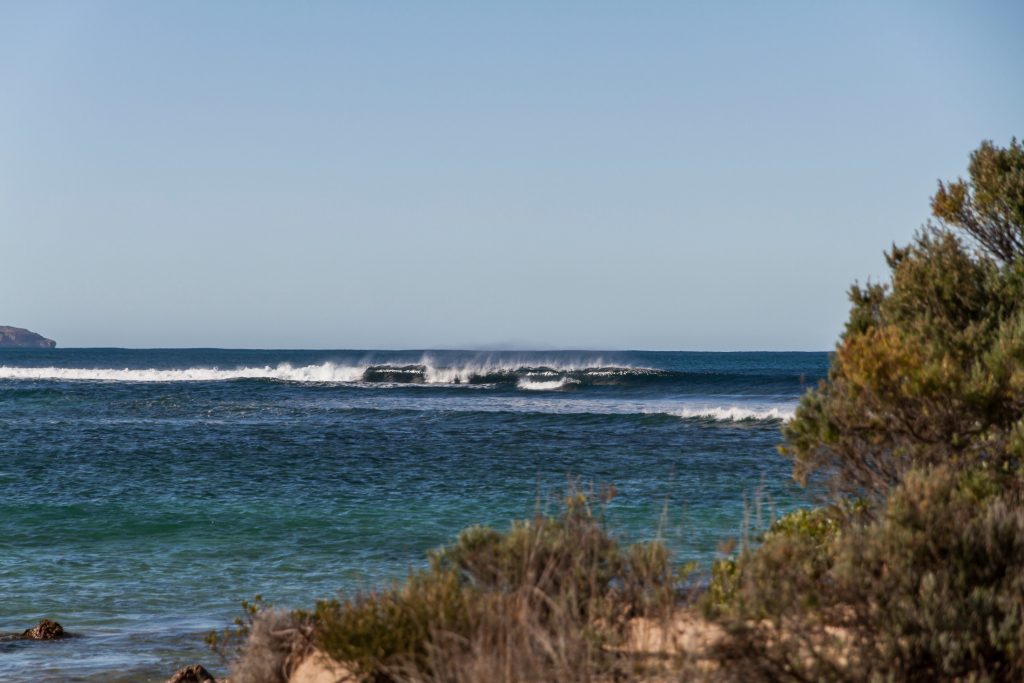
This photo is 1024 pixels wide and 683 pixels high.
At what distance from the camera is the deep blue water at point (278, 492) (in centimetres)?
1119

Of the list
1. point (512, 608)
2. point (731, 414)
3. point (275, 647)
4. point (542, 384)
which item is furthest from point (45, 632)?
point (542, 384)

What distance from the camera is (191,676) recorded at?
8398 millimetres

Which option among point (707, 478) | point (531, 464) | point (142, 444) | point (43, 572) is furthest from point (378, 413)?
point (43, 572)

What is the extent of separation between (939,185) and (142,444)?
22196mm

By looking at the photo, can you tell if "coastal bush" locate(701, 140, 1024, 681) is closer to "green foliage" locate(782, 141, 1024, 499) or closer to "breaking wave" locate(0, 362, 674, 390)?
"green foliage" locate(782, 141, 1024, 499)

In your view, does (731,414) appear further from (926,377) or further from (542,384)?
(926,377)

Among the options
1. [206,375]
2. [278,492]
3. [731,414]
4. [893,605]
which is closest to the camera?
[893,605]

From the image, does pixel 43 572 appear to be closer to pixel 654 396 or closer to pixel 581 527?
pixel 581 527

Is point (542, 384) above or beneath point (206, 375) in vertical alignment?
above

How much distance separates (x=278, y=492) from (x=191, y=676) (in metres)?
10.9

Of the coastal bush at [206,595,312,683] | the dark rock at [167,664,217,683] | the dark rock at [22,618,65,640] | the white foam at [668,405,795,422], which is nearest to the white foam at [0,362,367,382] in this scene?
the white foam at [668,405,795,422]

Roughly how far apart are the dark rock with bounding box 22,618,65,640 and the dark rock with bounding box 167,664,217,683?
7.32 ft

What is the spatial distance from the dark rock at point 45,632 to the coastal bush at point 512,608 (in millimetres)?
4605

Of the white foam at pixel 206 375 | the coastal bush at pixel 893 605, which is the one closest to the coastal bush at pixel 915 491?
the coastal bush at pixel 893 605
